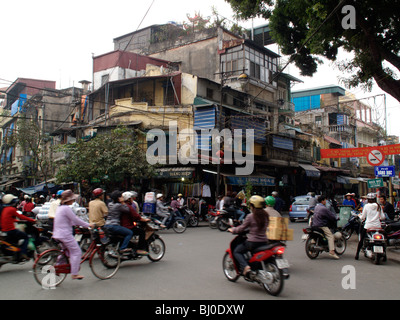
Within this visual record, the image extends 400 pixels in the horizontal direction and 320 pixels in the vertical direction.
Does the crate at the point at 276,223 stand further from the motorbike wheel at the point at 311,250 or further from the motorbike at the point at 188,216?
the motorbike at the point at 188,216

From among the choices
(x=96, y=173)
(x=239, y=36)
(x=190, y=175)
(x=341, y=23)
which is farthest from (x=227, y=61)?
(x=341, y=23)

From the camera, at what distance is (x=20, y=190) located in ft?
91.5

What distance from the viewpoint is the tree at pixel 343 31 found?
1002 cm

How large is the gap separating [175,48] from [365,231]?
89.6ft

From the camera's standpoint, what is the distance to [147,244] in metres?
8.06

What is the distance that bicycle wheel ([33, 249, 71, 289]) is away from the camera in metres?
5.93

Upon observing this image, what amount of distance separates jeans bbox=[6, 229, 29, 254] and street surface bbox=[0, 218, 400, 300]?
1.69ft

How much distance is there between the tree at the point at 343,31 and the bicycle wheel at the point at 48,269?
8.12m

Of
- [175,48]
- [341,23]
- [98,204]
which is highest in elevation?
[175,48]

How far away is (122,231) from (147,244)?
3.20ft

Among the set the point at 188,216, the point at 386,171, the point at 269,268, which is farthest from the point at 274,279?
the point at 188,216

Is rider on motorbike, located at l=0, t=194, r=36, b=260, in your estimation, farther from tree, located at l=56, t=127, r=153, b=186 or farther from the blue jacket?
tree, located at l=56, t=127, r=153, b=186

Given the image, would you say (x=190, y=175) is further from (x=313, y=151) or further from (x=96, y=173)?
(x=313, y=151)
